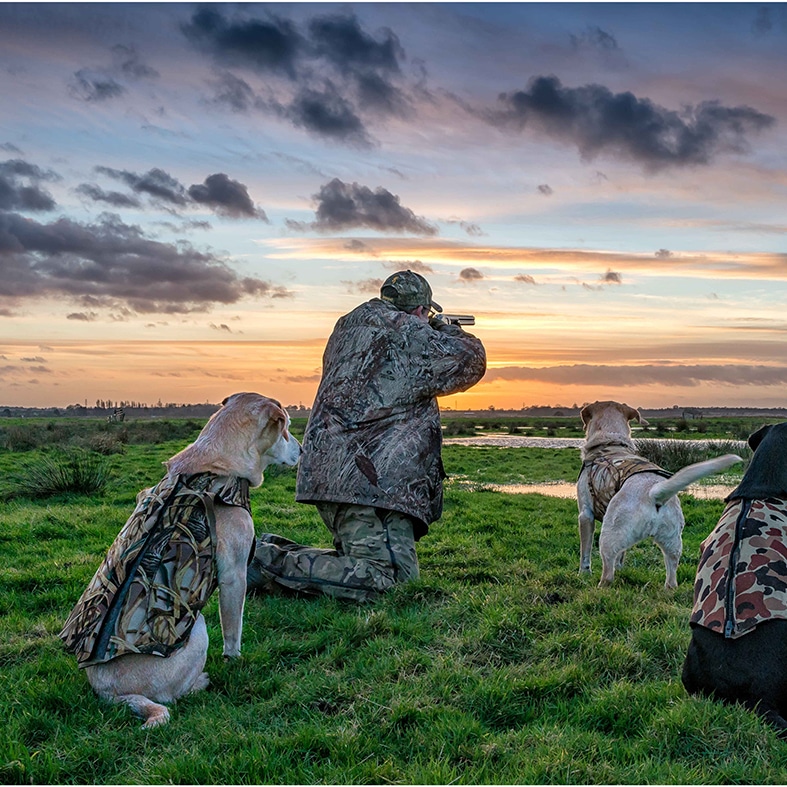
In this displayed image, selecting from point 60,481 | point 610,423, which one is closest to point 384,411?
point 610,423

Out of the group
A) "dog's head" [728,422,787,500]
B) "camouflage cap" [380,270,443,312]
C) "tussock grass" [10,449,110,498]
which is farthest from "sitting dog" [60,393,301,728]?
"tussock grass" [10,449,110,498]

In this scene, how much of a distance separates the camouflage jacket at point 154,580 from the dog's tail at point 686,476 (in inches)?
136

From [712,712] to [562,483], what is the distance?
16.6m

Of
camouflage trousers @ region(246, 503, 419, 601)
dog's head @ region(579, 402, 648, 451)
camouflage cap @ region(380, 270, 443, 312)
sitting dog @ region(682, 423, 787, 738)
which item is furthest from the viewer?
dog's head @ region(579, 402, 648, 451)

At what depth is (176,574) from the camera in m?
4.73

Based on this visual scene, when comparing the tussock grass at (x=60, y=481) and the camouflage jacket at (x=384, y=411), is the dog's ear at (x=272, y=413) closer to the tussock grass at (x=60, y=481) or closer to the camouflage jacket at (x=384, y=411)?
the camouflage jacket at (x=384, y=411)

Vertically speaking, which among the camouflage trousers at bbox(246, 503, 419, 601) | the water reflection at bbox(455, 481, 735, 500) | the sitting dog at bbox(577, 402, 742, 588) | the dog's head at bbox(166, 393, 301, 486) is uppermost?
the dog's head at bbox(166, 393, 301, 486)

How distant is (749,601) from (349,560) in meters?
3.69

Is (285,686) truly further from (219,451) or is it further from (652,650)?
(652,650)

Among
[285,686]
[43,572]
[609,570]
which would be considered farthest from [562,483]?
[285,686]

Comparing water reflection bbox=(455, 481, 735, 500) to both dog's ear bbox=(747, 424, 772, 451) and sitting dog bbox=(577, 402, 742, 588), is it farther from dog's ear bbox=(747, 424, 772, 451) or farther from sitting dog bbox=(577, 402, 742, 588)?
dog's ear bbox=(747, 424, 772, 451)

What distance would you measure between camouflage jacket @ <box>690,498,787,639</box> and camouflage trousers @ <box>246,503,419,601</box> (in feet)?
10.3

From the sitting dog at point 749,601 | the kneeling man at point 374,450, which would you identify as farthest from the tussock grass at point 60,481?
the sitting dog at point 749,601

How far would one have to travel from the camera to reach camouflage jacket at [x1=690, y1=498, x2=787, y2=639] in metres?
4.03
